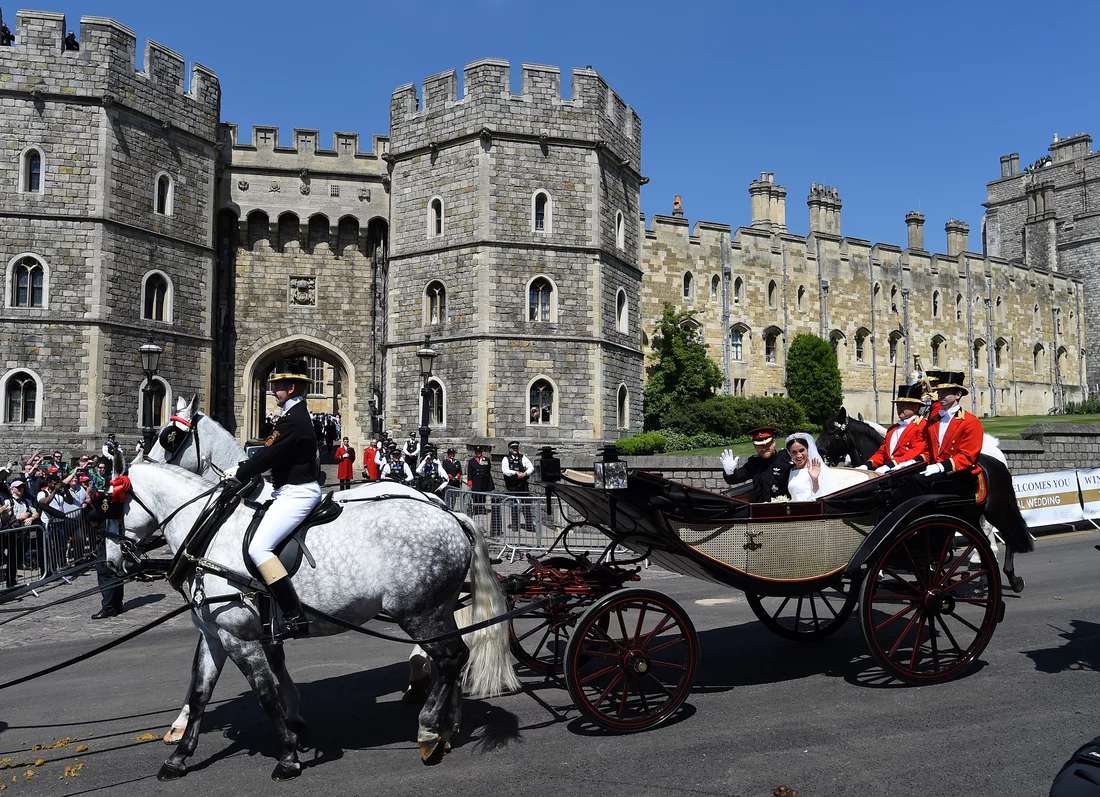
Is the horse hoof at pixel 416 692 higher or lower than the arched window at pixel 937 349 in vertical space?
lower

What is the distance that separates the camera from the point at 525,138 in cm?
2534

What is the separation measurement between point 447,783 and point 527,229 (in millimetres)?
22065

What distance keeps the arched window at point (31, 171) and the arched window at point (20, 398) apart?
16.7ft

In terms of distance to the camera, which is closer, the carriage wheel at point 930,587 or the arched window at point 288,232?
the carriage wheel at point 930,587

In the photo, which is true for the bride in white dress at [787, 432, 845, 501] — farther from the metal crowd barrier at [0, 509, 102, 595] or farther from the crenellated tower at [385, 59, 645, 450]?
the crenellated tower at [385, 59, 645, 450]

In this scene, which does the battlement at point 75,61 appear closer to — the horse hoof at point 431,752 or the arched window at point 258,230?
the arched window at point 258,230

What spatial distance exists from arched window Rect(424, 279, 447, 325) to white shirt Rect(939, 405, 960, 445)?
20.1 m

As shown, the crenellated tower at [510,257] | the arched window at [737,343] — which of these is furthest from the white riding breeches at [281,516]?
the arched window at [737,343]

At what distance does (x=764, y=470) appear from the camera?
25.1ft

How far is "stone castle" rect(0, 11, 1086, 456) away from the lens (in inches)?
913

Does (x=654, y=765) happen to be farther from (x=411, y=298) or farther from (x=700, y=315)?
(x=700, y=315)

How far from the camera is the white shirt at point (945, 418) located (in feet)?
23.9

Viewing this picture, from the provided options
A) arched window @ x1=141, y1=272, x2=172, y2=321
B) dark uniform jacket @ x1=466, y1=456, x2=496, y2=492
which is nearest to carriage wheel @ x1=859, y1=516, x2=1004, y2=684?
dark uniform jacket @ x1=466, y1=456, x2=496, y2=492

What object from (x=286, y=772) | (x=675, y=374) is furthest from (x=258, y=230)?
(x=286, y=772)
